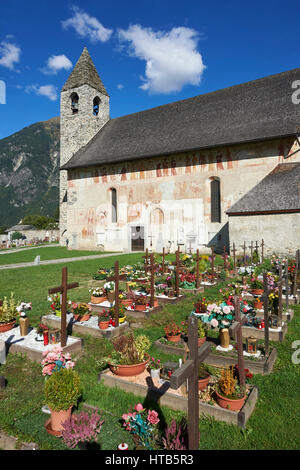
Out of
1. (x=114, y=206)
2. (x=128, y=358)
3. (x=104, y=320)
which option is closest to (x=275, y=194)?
(x=114, y=206)

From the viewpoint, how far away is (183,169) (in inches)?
981

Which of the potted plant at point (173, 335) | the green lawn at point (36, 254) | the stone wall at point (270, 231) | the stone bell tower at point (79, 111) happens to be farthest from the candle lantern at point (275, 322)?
the stone bell tower at point (79, 111)

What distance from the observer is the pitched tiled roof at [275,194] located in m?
18.8

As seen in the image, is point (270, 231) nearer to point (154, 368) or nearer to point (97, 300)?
point (97, 300)

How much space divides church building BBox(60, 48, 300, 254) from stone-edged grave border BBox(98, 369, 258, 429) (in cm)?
1608

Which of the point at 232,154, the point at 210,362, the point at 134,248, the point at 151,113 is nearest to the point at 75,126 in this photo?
the point at 151,113

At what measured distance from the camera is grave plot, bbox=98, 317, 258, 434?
3.29 m

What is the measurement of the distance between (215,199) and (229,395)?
20.9 meters

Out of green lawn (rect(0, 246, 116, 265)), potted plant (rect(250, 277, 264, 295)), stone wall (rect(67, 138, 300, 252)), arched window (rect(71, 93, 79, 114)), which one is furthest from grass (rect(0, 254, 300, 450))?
arched window (rect(71, 93, 79, 114))

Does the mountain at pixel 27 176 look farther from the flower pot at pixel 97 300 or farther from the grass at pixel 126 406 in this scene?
the grass at pixel 126 406

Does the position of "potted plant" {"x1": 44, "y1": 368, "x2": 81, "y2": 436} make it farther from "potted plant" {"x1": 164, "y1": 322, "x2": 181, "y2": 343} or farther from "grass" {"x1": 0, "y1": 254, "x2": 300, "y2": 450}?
"potted plant" {"x1": 164, "y1": 322, "x2": 181, "y2": 343}

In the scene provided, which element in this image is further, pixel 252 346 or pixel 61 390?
pixel 252 346
